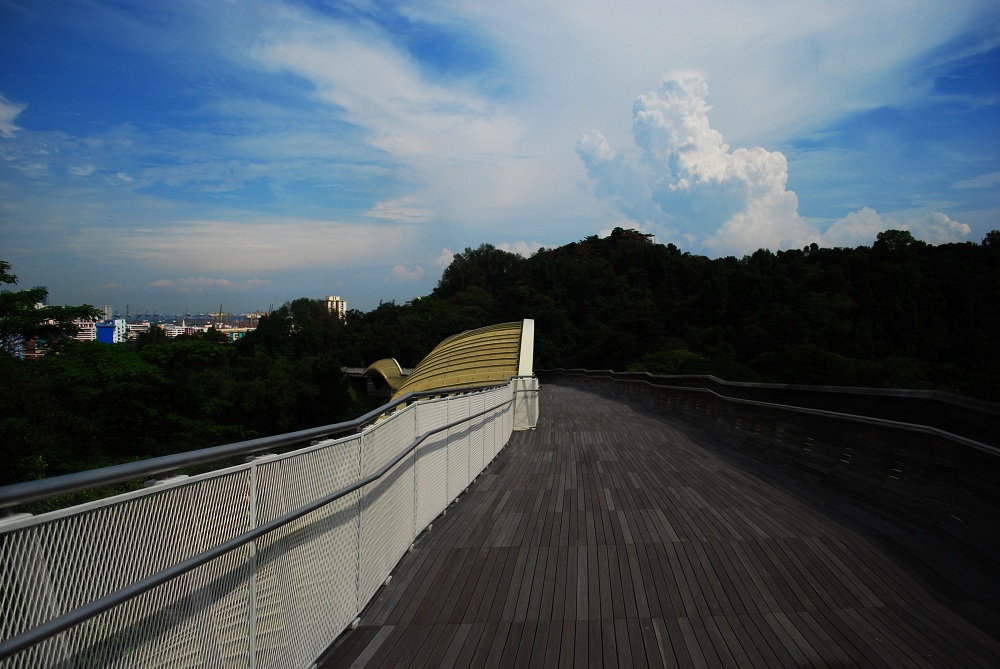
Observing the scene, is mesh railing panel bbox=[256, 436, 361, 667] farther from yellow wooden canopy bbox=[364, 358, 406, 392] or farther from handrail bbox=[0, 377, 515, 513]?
yellow wooden canopy bbox=[364, 358, 406, 392]

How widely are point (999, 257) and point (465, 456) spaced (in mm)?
93095

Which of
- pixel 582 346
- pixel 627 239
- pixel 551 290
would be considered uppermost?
pixel 627 239

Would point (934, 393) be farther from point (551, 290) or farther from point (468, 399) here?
point (551, 290)

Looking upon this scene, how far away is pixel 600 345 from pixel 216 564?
8986 cm

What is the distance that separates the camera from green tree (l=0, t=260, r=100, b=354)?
44719 mm

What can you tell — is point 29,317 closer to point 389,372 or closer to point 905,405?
point 905,405

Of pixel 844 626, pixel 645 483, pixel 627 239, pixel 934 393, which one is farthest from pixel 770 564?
pixel 627 239

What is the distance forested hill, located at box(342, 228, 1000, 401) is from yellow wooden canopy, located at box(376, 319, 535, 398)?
11.7 meters

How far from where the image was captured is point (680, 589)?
18.3ft

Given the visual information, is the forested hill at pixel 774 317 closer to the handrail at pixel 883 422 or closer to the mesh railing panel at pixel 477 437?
the handrail at pixel 883 422

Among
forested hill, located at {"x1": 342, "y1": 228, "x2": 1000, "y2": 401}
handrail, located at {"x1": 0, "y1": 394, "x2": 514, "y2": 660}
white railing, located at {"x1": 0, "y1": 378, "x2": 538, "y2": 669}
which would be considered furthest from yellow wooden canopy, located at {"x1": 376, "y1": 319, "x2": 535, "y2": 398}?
handrail, located at {"x1": 0, "y1": 394, "x2": 514, "y2": 660}

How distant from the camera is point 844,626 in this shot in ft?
15.8

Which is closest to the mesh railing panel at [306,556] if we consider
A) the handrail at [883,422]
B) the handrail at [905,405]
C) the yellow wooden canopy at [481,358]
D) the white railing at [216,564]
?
the white railing at [216,564]

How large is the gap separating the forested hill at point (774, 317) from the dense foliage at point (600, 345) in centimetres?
22
